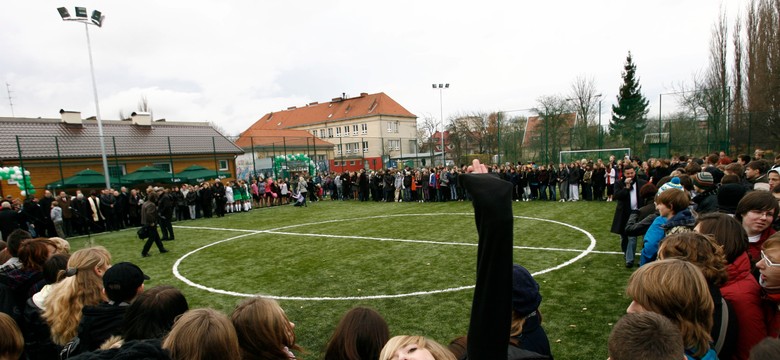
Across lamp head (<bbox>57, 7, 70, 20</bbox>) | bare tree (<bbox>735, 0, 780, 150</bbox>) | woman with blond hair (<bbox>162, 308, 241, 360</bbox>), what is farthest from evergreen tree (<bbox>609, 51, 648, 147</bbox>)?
lamp head (<bbox>57, 7, 70, 20</bbox>)

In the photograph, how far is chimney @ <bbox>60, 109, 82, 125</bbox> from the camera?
110 ft

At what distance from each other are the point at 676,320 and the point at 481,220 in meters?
1.67

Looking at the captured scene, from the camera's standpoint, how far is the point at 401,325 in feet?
19.2

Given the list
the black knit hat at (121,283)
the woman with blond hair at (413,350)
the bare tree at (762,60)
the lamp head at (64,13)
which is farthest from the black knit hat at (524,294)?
the bare tree at (762,60)

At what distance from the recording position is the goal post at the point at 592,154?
25.4 metres

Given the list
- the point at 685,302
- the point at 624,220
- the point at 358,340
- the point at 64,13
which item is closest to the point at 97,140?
the point at 64,13

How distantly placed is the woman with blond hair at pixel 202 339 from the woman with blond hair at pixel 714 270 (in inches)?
115

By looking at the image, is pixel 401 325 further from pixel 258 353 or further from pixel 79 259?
pixel 79 259

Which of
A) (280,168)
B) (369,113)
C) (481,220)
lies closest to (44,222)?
(280,168)

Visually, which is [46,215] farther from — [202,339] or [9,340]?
[202,339]

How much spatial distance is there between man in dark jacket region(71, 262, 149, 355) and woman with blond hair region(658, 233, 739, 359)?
4.08 m

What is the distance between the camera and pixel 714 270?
2.75 m

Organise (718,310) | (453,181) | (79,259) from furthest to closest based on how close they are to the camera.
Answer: (453,181) → (79,259) → (718,310)

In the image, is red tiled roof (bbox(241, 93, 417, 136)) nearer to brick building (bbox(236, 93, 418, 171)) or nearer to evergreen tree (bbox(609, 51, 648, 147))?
brick building (bbox(236, 93, 418, 171))
